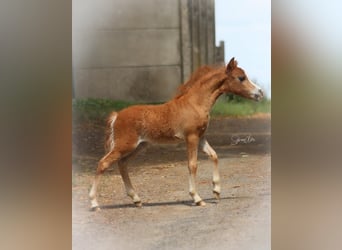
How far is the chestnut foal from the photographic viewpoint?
5.38 feet

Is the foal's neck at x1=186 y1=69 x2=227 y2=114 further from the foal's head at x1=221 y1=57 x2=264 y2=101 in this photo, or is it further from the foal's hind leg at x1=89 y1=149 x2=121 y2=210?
the foal's hind leg at x1=89 y1=149 x2=121 y2=210

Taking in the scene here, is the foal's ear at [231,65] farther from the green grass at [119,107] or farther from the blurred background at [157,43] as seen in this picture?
the green grass at [119,107]

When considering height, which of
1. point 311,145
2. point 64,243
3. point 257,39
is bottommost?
point 64,243

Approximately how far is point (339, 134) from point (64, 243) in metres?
1.17

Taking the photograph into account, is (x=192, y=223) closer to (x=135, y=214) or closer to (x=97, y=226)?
(x=135, y=214)

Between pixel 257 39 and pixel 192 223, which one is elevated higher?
pixel 257 39

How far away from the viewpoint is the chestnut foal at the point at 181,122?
1.64m

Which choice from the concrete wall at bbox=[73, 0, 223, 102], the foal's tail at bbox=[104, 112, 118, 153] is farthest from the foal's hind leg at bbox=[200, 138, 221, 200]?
the foal's tail at bbox=[104, 112, 118, 153]

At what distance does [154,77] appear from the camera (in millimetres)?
1646

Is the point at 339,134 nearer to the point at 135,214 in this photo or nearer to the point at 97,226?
the point at 135,214

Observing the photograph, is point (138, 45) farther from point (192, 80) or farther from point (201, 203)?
point (201, 203)

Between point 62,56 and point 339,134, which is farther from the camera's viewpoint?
point 339,134

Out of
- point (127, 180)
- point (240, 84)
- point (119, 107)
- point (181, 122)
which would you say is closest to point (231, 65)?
point (240, 84)

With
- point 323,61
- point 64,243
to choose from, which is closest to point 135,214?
point 64,243
